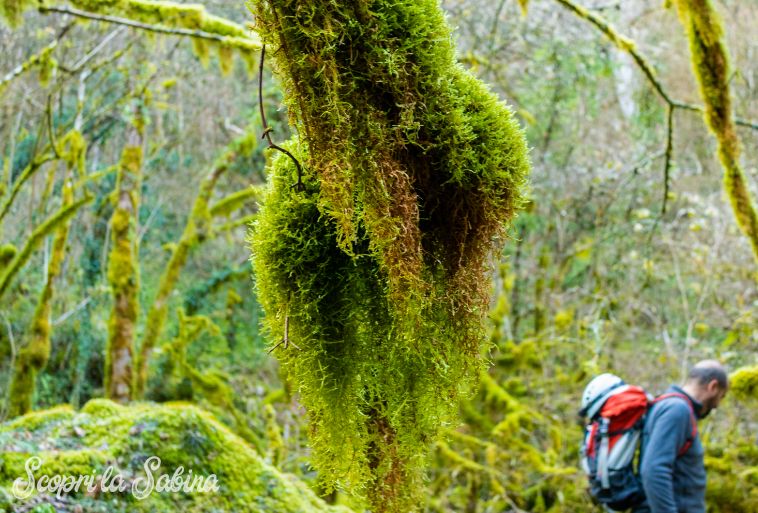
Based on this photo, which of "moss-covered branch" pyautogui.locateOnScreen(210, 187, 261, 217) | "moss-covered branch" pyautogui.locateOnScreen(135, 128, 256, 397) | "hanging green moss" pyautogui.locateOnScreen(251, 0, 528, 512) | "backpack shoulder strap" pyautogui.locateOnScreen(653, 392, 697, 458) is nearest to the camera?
"hanging green moss" pyautogui.locateOnScreen(251, 0, 528, 512)

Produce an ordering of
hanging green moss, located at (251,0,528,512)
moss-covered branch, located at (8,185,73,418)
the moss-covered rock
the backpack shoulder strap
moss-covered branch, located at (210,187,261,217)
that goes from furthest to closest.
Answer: moss-covered branch, located at (210,187,261,217) → moss-covered branch, located at (8,185,73,418) → the backpack shoulder strap → the moss-covered rock → hanging green moss, located at (251,0,528,512)

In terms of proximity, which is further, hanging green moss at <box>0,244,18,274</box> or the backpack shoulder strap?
hanging green moss at <box>0,244,18,274</box>

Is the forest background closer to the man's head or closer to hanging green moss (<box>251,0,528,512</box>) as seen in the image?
the man's head

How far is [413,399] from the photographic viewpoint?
216cm

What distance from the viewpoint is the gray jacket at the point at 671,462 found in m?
4.29

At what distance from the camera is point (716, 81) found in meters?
4.35

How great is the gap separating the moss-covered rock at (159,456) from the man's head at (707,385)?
2.56 meters

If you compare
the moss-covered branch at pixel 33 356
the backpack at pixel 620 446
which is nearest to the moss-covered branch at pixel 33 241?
the moss-covered branch at pixel 33 356

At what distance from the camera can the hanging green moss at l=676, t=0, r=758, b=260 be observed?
420cm

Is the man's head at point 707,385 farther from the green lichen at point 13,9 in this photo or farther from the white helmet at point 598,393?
the green lichen at point 13,9

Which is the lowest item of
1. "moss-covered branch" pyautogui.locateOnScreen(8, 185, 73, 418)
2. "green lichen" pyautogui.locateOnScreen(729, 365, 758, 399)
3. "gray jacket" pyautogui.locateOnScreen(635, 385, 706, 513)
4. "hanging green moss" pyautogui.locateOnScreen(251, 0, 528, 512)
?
"gray jacket" pyautogui.locateOnScreen(635, 385, 706, 513)

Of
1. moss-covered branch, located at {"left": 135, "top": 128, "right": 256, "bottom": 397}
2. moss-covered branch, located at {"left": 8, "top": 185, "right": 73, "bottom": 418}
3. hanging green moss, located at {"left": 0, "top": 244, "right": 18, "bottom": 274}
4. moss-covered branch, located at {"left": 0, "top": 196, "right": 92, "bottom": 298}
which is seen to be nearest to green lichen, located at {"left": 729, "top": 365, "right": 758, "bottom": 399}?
moss-covered branch, located at {"left": 135, "top": 128, "right": 256, "bottom": 397}

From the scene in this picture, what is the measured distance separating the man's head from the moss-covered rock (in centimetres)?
256

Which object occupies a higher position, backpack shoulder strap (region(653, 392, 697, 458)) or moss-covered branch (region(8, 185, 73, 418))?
moss-covered branch (region(8, 185, 73, 418))
